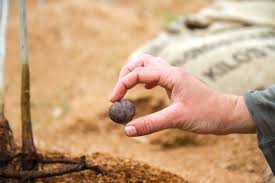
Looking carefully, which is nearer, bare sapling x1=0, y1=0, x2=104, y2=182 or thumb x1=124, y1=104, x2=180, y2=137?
thumb x1=124, y1=104, x2=180, y2=137

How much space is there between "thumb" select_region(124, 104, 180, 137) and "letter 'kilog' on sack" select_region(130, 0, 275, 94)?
1556 mm

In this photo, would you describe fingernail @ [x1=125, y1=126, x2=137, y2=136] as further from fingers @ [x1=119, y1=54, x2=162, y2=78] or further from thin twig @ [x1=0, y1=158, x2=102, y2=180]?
thin twig @ [x1=0, y1=158, x2=102, y2=180]

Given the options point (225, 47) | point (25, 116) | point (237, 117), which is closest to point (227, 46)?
point (225, 47)

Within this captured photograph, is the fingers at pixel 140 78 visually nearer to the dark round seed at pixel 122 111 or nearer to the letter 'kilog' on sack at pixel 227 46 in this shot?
the dark round seed at pixel 122 111

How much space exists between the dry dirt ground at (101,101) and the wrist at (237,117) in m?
0.43

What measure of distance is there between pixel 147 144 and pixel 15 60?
2.84 m

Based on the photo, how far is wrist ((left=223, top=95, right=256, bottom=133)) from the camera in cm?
132

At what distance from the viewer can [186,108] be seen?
4.14ft

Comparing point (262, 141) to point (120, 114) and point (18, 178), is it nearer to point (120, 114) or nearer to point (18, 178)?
point (120, 114)

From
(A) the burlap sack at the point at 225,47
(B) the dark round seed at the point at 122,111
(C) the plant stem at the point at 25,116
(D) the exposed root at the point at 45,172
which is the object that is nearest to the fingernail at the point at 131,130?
(B) the dark round seed at the point at 122,111

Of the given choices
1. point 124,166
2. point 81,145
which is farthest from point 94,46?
point 124,166

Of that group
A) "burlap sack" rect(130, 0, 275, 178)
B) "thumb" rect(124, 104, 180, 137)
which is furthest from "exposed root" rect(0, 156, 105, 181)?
"burlap sack" rect(130, 0, 275, 178)

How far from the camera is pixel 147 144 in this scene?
9.36ft

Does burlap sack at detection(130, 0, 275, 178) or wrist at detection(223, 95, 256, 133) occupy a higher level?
burlap sack at detection(130, 0, 275, 178)
